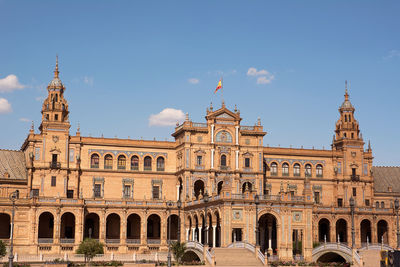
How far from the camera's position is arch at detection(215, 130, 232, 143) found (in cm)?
8950

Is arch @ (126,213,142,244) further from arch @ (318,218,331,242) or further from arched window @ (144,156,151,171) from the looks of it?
arch @ (318,218,331,242)

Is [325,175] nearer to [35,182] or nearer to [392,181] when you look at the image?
[392,181]

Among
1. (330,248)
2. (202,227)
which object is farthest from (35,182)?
(330,248)

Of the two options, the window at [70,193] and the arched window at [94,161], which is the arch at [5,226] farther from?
the arched window at [94,161]

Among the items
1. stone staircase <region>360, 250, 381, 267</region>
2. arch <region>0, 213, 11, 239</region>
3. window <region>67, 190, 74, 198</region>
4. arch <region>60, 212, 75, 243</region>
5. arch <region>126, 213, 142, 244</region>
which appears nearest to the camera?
stone staircase <region>360, 250, 381, 267</region>

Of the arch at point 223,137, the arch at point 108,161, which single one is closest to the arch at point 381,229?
the arch at point 223,137

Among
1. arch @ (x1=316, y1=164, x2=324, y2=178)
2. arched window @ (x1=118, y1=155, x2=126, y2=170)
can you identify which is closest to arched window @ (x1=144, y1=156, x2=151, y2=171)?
arched window @ (x1=118, y1=155, x2=126, y2=170)

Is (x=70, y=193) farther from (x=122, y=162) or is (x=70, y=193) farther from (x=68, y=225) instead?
(x=122, y=162)

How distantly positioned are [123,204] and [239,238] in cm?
1652

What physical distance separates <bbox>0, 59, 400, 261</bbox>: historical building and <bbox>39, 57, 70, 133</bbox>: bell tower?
14 centimetres

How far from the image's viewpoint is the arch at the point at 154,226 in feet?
299

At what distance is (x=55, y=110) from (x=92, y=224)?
53.3 ft

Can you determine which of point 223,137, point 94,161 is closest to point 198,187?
point 223,137

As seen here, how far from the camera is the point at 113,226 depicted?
89.0 metres
